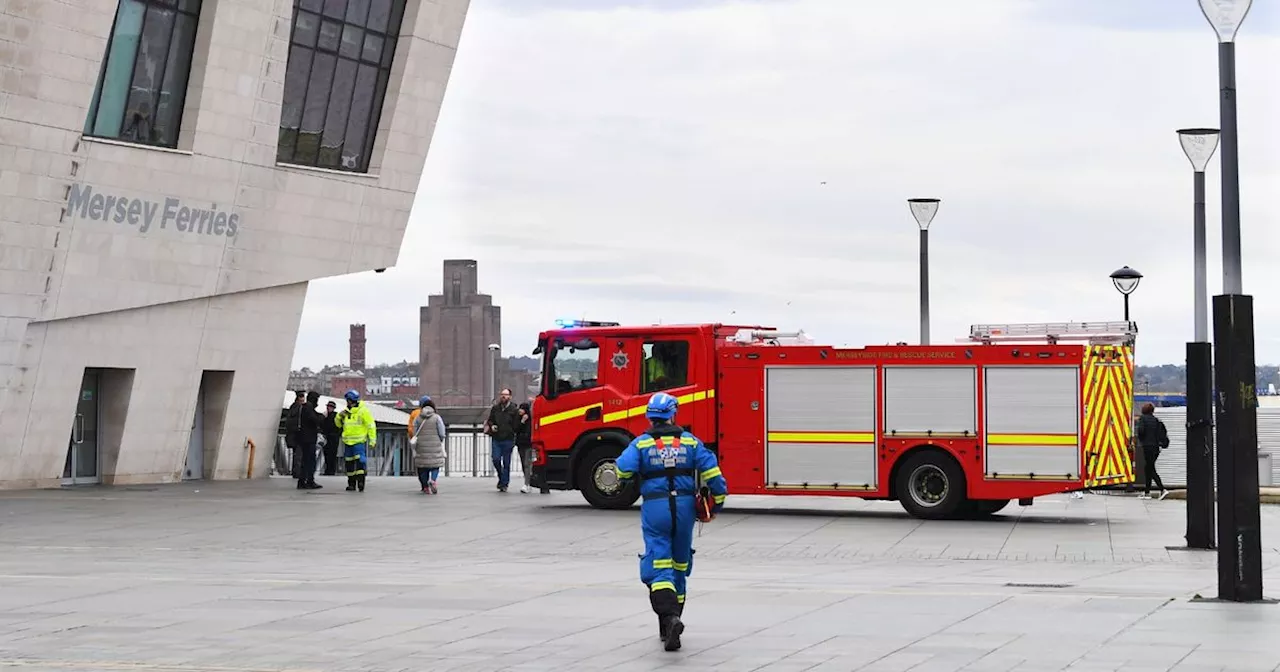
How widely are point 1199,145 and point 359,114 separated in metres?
18.4

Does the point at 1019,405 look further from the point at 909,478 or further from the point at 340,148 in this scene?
the point at 340,148

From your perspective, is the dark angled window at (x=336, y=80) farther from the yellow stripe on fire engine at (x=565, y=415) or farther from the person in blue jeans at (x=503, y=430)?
the yellow stripe on fire engine at (x=565, y=415)

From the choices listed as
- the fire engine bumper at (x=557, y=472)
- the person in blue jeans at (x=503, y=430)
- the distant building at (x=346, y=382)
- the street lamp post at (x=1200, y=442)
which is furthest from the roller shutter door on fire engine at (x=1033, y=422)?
the distant building at (x=346, y=382)

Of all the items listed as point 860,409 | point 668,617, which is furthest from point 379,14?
point 668,617

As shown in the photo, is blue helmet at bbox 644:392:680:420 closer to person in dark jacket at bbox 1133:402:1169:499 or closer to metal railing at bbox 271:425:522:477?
person in dark jacket at bbox 1133:402:1169:499

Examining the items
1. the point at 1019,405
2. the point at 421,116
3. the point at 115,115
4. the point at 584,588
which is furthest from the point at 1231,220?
the point at 421,116

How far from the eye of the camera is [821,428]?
2491 centimetres

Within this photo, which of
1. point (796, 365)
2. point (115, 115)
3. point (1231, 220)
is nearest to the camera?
point (1231, 220)

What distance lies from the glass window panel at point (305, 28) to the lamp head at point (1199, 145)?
17.7 m

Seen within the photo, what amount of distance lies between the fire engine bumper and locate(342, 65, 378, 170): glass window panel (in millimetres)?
11368

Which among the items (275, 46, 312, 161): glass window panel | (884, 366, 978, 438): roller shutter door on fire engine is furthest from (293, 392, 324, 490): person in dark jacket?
(884, 366, 978, 438): roller shutter door on fire engine

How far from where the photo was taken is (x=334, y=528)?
77.2 ft

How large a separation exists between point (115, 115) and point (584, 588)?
18.9 metres

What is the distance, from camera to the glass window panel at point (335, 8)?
34.0m
